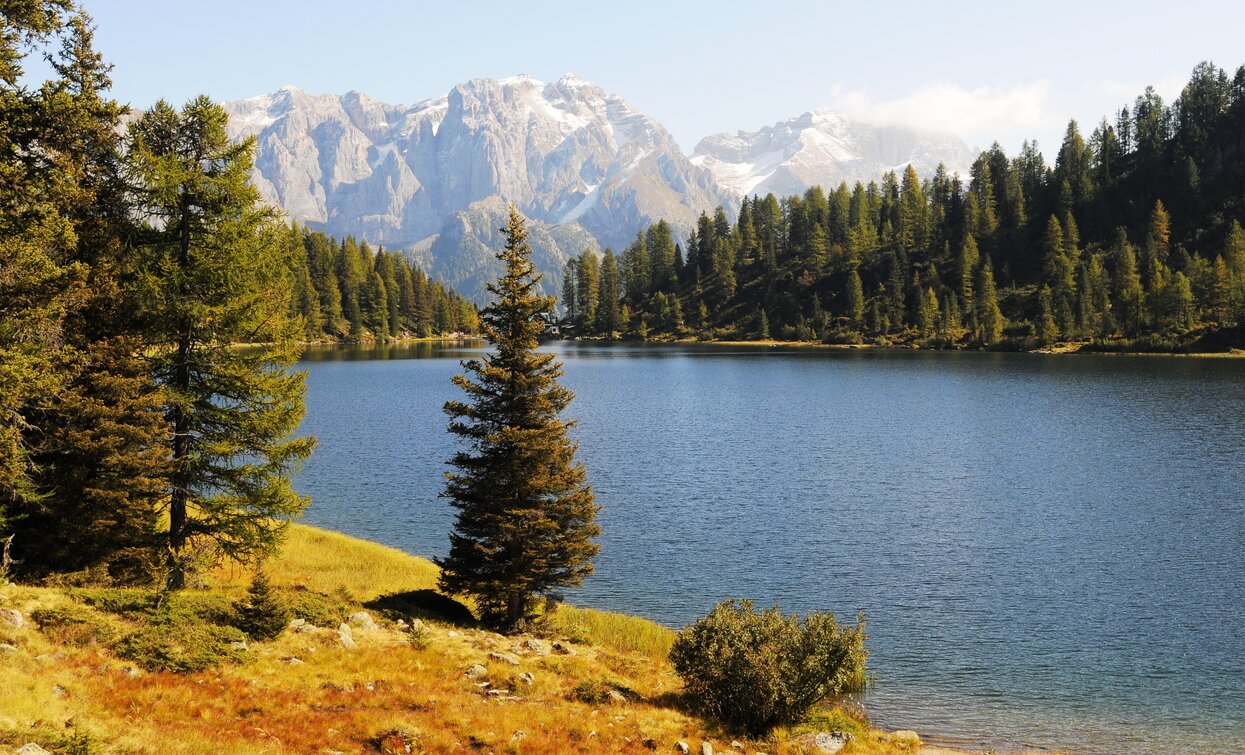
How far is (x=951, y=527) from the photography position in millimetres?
49250

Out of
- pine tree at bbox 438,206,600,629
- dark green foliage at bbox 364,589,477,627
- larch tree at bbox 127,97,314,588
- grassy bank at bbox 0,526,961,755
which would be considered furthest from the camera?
pine tree at bbox 438,206,600,629

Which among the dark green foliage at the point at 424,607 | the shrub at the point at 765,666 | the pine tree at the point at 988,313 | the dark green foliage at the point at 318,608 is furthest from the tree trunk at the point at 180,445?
the pine tree at the point at 988,313

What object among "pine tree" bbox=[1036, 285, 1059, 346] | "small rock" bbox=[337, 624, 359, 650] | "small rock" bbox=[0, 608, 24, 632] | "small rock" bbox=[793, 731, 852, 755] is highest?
"pine tree" bbox=[1036, 285, 1059, 346]

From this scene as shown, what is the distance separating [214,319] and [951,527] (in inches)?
1642

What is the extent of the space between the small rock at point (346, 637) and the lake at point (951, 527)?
14.2 metres

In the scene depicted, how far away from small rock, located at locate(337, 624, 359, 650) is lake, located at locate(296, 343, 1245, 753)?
14.2m

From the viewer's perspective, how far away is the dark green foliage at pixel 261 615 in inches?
955

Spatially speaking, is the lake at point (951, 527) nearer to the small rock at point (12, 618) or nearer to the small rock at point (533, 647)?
the small rock at point (533, 647)

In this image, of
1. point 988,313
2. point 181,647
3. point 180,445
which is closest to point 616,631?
point 181,647

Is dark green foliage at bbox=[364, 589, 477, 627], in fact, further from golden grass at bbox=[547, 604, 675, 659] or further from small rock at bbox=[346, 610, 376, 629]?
golden grass at bbox=[547, 604, 675, 659]

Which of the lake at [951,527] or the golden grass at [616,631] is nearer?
the lake at [951,527]

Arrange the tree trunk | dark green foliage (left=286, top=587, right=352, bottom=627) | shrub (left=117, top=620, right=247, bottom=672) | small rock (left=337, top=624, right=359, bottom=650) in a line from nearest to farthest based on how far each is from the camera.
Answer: shrub (left=117, top=620, right=247, bottom=672)
small rock (left=337, top=624, right=359, bottom=650)
dark green foliage (left=286, top=587, right=352, bottom=627)
the tree trunk

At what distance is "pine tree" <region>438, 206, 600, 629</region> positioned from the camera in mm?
31125

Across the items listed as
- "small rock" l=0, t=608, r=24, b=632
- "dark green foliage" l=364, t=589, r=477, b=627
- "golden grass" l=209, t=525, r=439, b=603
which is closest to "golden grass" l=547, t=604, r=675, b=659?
"dark green foliage" l=364, t=589, r=477, b=627
